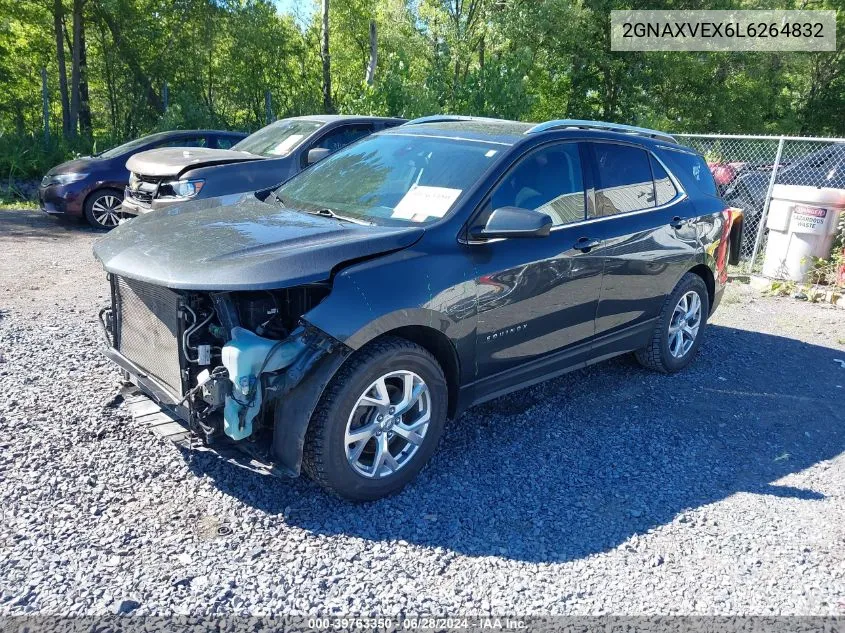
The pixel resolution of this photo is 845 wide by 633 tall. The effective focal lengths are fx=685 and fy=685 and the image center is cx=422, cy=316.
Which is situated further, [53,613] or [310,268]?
[310,268]

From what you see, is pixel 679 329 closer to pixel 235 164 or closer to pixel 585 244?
pixel 585 244

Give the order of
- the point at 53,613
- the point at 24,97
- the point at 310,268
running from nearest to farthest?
the point at 53,613 → the point at 310,268 → the point at 24,97

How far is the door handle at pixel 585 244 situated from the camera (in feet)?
14.0

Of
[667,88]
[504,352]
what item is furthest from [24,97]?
[504,352]

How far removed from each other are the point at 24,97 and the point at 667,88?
21.3 m

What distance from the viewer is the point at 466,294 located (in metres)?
3.64

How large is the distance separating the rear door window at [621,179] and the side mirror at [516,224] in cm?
99

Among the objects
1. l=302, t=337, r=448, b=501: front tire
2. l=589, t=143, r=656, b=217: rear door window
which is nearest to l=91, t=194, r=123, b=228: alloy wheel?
l=589, t=143, r=656, b=217: rear door window

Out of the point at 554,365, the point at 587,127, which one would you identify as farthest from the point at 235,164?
the point at 554,365

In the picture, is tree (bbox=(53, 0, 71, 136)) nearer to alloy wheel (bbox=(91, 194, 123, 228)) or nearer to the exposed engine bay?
alloy wheel (bbox=(91, 194, 123, 228))

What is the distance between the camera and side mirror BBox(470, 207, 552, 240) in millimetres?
3617

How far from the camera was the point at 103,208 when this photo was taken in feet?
34.3

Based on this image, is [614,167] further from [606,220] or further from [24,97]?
[24,97]

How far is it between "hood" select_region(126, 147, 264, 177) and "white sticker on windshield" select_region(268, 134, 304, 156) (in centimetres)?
26
